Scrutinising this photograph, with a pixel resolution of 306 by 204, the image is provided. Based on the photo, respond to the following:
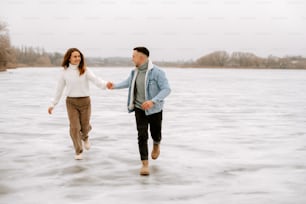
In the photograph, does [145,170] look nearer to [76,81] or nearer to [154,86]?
[154,86]

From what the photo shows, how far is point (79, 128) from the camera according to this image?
24.5 feet

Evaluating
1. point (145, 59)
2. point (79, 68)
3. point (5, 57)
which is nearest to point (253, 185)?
point (145, 59)

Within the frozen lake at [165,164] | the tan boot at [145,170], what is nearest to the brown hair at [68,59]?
the frozen lake at [165,164]

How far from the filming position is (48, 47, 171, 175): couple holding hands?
21.1ft

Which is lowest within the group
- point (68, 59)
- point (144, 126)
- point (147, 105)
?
point (144, 126)

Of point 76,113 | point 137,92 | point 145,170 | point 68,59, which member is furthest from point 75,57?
point 145,170

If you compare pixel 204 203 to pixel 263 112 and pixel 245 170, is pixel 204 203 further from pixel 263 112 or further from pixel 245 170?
pixel 263 112

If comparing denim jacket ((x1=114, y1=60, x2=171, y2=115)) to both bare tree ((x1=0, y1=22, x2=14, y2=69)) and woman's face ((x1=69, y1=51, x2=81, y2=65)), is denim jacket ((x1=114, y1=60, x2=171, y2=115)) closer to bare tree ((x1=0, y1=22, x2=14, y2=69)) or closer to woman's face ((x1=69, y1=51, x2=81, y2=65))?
woman's face ((x1=69, y1=51, x2=81, y2=65))

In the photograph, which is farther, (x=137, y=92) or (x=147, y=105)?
(x=137, y=92)

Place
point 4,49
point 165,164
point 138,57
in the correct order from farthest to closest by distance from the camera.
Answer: point 4,49
point 165,164
point 138,57

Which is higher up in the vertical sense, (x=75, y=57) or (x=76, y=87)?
(x=75, y=57)

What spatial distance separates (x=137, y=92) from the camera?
6.56 m

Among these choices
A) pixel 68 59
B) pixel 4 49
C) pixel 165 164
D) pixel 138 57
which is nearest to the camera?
pixel 138 57

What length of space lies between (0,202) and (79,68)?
9.09 feet
